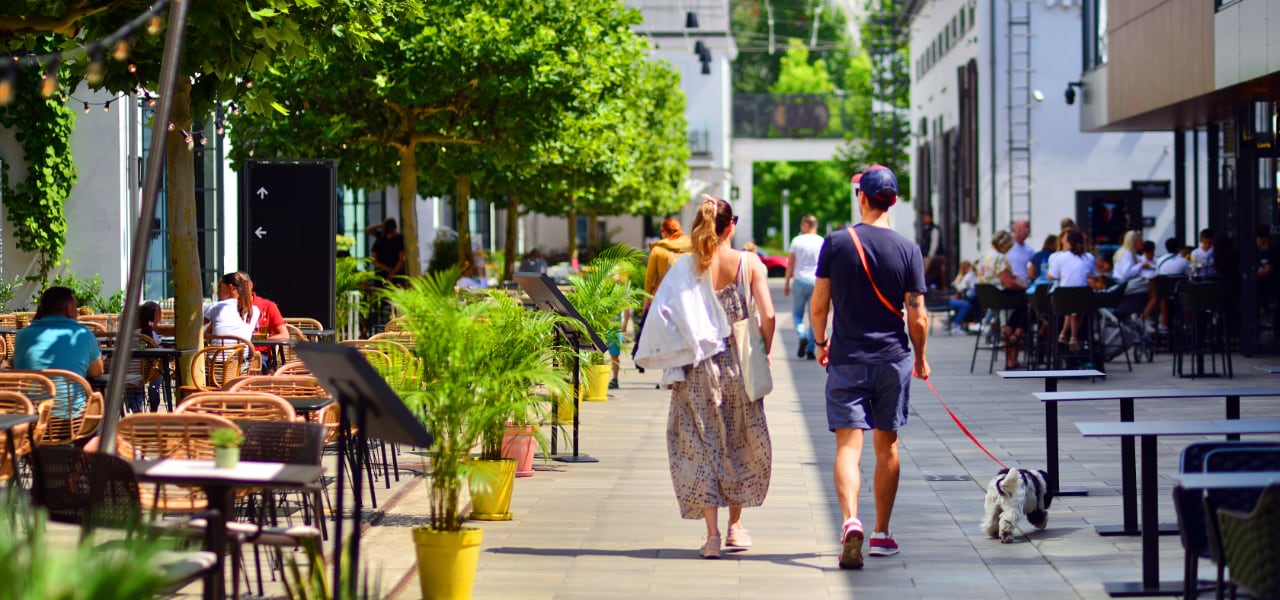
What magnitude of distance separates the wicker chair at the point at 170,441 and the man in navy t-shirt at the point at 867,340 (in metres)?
2.71

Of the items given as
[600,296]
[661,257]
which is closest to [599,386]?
[661,257]

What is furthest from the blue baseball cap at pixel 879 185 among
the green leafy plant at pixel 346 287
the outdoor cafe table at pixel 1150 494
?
the green leafy plant at pixel 346 287

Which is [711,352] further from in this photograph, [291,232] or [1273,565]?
[291,232]

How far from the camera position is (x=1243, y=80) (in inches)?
663

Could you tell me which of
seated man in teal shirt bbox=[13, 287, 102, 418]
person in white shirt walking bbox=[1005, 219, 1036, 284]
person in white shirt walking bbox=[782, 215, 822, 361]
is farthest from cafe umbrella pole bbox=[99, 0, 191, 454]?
person in white shirt walking bbox=[1005, 219, 1036, 284]

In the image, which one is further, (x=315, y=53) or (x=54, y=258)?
(x=54, y=258)

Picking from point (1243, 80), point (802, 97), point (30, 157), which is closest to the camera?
point (1243, 80)

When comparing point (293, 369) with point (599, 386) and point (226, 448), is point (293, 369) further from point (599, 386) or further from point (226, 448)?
point (599, 386)

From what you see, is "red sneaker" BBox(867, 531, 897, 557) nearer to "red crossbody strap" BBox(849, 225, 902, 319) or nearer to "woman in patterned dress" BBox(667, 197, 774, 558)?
"woman in patterned dress" BBox(667, 197, 774, 558)

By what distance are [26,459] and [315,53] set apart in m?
3.31

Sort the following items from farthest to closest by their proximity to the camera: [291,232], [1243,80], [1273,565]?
[1243,80]
[291,232]
[1273,565]

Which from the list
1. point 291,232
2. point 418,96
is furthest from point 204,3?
point 418,96

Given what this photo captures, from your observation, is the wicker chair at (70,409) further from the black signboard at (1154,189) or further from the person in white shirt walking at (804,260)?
the black signboard at (1154,189)

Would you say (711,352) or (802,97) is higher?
(802,97)
